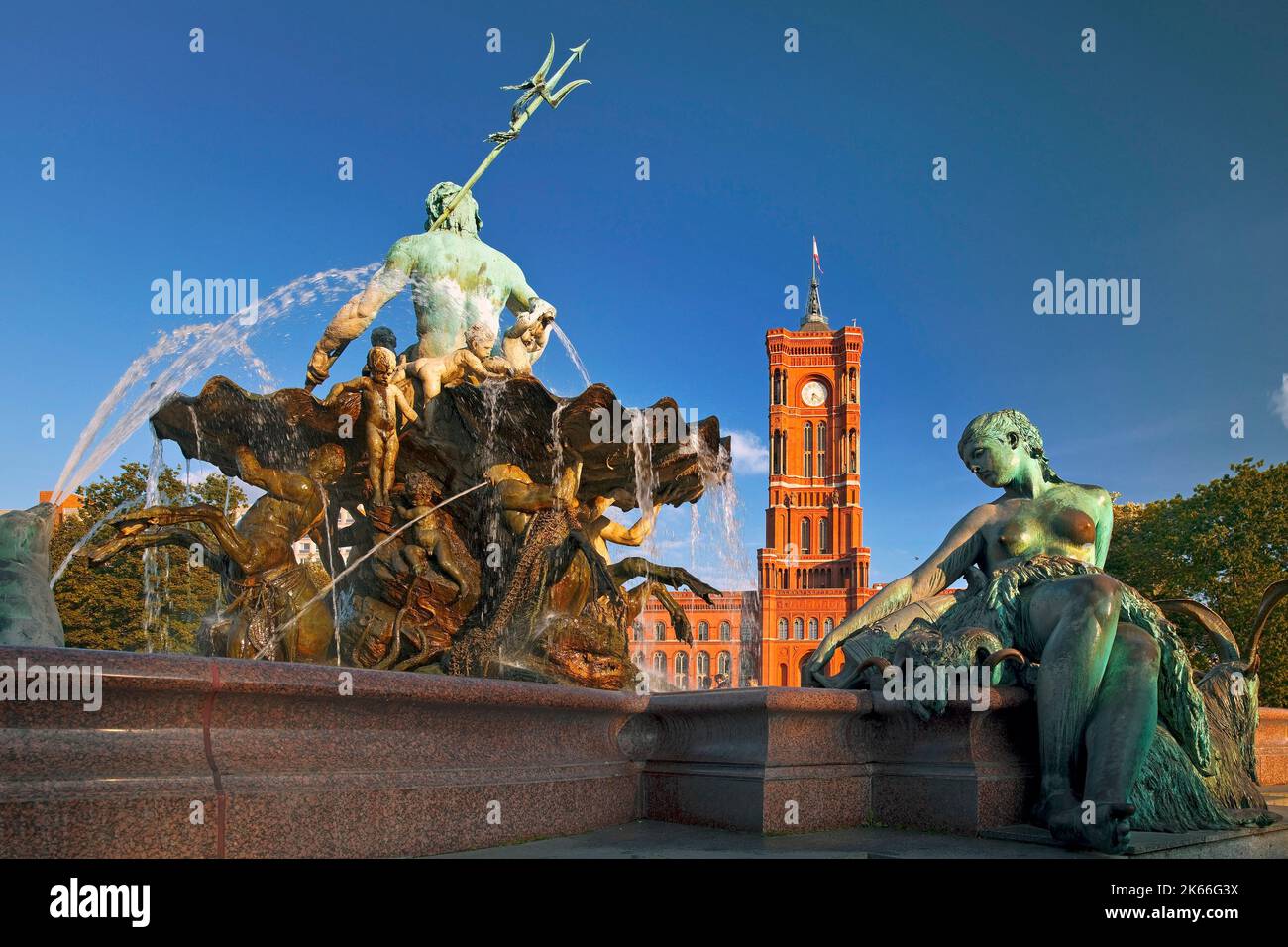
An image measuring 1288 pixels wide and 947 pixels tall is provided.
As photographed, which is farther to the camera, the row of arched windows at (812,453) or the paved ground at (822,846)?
the row of arched windows at (812,453)

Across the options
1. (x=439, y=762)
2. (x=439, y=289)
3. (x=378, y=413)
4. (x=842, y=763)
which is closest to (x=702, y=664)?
(x=439, y=289)

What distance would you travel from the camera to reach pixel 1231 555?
26141mm

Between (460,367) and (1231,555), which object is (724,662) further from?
(460,367)

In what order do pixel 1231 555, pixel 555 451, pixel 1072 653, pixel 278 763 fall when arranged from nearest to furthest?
pixel 278 763 → pixel 1072 653 → pixel 555 451 → pixel 1231 555

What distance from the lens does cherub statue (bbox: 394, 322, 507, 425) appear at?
8641 millimetres

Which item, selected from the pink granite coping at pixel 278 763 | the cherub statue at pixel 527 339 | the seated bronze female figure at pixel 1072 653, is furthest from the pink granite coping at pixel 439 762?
the cherub statue at pixel 527 339

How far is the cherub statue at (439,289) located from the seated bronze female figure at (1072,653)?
16.8 ft

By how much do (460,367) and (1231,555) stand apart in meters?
24.1

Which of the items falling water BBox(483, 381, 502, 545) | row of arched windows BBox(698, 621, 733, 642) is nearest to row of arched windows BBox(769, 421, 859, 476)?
row of arched windows BBox(698, 621, 733, 642)

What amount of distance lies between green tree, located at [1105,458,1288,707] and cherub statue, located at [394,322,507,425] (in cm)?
2085

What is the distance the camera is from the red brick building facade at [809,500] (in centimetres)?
10569

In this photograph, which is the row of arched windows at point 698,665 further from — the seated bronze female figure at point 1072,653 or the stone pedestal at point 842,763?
the stone pedestal at point 842,763

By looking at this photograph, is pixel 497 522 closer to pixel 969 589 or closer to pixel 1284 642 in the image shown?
pixel 969 589

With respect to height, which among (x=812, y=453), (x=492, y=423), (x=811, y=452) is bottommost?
(x=492, y=423)
